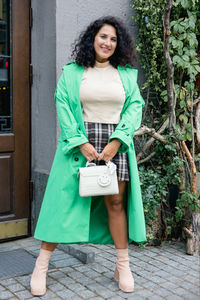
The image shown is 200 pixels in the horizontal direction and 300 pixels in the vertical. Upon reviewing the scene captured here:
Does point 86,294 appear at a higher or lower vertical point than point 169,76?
lower

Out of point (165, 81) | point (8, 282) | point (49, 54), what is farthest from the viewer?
point (165, 81)

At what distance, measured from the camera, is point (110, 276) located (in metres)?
3.39

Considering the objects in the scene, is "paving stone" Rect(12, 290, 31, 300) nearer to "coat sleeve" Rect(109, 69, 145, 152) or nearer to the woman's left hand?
the woman's left hand

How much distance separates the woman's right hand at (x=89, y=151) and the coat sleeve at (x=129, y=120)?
16cm

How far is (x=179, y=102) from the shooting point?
4422 millimetres

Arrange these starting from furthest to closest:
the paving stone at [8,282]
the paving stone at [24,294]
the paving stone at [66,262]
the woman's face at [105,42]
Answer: the paving stone at [66,262], the paving stone at [8,282], the woman's face at [105,42], the paving stone at [24,294]

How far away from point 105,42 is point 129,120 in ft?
1.93

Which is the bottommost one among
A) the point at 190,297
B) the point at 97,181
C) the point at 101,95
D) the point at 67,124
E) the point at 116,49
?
the point at 190,297

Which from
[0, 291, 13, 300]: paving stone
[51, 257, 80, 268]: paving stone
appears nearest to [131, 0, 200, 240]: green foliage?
[51, 257, 80, 268]: paving stone

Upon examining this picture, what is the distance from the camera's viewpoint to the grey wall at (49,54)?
3921mm

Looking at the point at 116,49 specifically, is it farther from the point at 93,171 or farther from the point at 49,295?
the point at 49,295

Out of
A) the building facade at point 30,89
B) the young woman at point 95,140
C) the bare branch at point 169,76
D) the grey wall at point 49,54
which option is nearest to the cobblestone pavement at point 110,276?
the young woman at point 95,140

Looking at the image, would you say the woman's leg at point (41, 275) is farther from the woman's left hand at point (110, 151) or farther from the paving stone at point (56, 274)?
the woman's left hand at point (110, 151)

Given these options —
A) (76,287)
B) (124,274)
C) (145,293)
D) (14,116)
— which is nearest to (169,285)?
(145,293)
